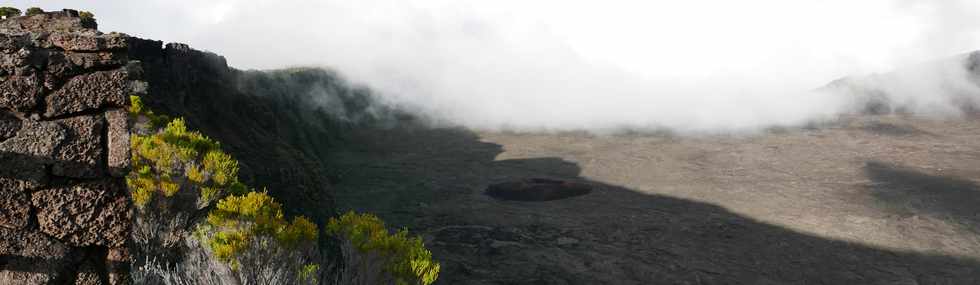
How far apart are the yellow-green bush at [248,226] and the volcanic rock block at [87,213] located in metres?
0.69

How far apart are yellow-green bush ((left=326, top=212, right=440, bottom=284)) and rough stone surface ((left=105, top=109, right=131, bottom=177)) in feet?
6.05

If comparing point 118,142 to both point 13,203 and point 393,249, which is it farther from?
point 393,249

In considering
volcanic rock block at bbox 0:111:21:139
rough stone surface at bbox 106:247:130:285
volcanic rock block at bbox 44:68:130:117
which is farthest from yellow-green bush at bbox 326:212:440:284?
volcanic rock block at bbox 0:111:21:139

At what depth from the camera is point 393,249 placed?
218 inches

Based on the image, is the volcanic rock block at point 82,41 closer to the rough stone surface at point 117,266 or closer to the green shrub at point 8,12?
the rough stone surface at point 117,266

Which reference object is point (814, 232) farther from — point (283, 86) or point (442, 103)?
point (442, 103)

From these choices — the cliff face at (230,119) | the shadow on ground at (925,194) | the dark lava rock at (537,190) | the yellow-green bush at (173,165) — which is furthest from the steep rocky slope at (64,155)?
the shadow on ground at (925,194)

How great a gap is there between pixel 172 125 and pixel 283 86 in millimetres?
30881

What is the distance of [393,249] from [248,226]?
4.15 ft

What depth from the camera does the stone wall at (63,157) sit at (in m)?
4.76

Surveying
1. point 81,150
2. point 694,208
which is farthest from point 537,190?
point 81,150

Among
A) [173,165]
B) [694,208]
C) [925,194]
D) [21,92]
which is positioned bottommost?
[694,208]

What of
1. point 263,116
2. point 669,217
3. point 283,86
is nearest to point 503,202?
point 669,217

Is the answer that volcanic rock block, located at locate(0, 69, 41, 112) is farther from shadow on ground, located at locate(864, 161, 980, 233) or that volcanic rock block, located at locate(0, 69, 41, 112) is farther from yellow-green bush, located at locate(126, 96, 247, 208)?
shadow on ground, located at locate(864, 161, 980, 233)
